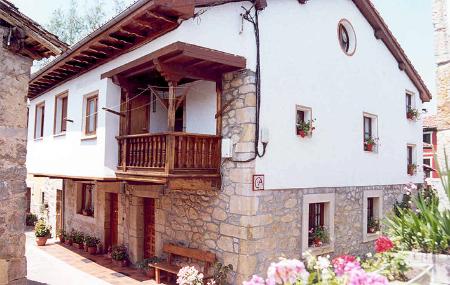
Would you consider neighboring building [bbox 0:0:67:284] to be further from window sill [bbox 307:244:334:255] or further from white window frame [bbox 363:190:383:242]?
white window frame [bbox 363:190:383:242]

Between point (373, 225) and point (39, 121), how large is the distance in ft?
38.3

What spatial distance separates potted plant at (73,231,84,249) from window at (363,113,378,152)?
9.54 m

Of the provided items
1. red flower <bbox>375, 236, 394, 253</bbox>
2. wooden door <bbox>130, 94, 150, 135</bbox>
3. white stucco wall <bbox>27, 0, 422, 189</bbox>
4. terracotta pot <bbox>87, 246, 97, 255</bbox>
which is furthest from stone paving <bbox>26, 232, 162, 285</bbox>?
red flower <bbox>375, 236, 394, 253</bbox>

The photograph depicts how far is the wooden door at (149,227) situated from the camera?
10.2m

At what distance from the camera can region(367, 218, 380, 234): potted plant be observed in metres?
11.2

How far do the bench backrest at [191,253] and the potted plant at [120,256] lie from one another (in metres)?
2.09

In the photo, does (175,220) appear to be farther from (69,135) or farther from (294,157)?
(69,135)

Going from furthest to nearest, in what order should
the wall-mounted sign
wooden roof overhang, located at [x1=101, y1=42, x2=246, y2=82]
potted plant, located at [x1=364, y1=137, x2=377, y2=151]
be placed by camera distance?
potted plant, located at [x1=364, y1=137, x2=377, y2=151]
the wall-mounted sign
wooden roof overhang, located at [x1=101, y1=42, x2=246, y2=82]

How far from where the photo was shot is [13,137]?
496 cm

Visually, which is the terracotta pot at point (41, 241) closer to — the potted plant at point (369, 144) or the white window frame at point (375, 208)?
the white window frame at point (375, 208)

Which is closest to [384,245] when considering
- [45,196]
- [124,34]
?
[124,34]

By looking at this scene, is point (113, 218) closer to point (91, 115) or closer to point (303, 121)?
point (91, 115)

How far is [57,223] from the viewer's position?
1504 centimetres

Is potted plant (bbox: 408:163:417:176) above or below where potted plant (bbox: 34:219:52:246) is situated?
above
